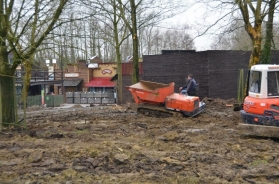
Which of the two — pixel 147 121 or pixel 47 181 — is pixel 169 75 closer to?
pixel 147 121

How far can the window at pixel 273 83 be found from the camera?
31.5ft

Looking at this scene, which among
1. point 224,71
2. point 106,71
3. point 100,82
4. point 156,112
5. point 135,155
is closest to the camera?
point 135,155

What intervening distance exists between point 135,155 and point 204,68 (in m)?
16.5

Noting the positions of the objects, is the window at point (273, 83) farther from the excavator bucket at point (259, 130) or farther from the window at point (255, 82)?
the excavator bucket at point (259, 130)

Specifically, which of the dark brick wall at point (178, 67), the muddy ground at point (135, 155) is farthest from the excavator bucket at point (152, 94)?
the dark brick wall at point (178, 67)

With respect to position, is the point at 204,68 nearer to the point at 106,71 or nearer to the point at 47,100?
the point at 47,100

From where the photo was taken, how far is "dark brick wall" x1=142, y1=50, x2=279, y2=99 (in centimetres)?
2312

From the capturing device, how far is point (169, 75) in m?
23.7

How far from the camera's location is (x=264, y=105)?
9.44m

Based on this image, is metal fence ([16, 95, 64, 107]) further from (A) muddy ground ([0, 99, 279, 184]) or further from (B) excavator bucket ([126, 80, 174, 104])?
(A) muddy ground ([0, 99, 279, 184])

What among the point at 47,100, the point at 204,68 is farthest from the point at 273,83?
the point at 47,100

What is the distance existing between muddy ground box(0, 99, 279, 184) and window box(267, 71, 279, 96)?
135 cm

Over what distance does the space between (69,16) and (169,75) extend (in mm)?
12718

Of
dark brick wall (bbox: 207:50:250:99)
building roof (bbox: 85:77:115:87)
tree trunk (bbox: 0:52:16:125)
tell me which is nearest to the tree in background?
tree trunk (bbox: 0:52:16:125)
